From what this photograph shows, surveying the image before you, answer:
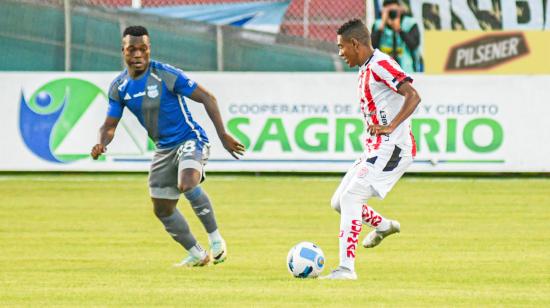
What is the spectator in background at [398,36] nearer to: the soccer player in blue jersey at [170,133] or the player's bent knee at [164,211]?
the soccer player in blue jersey at [170,133]

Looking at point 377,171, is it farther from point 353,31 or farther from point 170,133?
point 170,133

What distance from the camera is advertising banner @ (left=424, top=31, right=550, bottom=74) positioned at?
24125mm

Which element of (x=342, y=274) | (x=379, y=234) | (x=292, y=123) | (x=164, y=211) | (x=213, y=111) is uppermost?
(x=213, y=111)

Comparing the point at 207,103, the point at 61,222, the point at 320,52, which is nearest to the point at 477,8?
the point at 320,52

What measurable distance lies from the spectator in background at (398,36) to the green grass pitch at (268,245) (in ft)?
8.06

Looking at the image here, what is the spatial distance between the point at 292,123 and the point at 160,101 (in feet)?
32.8

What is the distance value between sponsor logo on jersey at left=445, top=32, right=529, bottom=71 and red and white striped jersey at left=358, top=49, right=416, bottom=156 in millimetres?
13164

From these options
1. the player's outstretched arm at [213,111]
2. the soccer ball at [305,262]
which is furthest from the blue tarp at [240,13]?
the soccer ball at [305,262]

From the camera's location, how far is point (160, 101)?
11633mm

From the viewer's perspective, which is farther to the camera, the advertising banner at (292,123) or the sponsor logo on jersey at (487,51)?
the sponsor logo on jersey at (487,51)

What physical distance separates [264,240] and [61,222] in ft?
9.34

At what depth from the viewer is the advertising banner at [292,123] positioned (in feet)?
69.8

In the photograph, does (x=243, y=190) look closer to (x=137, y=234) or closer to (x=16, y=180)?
(x=16, y=180)

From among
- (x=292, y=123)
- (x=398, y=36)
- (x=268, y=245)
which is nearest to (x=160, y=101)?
(x=268, y=245)
